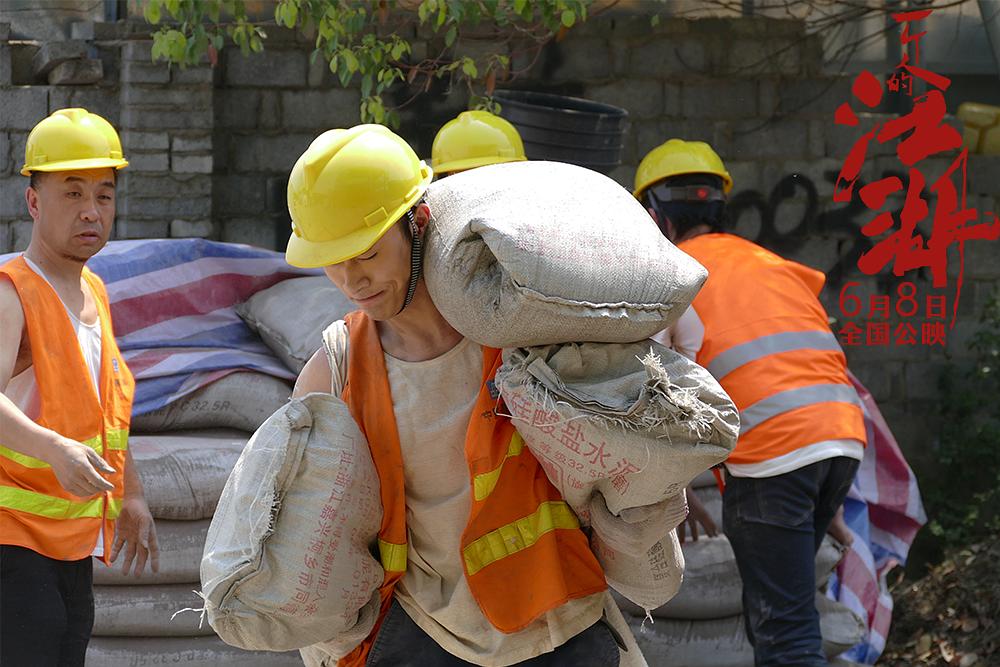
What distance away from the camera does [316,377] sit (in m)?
2.42

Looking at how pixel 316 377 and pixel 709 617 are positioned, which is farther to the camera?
pixel 709 617

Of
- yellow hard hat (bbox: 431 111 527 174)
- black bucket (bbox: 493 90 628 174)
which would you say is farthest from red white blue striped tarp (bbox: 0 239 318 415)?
black bucket (bbox: 493 90 628 174)

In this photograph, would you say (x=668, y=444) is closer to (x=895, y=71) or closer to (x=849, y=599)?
(x=849, y=599)

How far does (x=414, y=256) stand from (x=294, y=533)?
1.64 ft

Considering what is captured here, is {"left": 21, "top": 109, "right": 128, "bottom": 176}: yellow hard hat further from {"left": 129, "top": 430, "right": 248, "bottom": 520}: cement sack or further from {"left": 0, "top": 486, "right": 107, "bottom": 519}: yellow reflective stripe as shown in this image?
{"left": 129, "top": 430, "right": 248, "bottom": 520}: cement sack

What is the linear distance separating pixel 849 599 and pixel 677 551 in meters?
2.85

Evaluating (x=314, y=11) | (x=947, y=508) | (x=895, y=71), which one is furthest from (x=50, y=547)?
(x=895, y=71)

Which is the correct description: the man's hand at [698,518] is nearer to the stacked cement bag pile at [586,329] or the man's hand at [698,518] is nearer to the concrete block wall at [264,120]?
the stacked cement bag pile at [586,329]

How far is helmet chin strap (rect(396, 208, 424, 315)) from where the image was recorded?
2.26 meters

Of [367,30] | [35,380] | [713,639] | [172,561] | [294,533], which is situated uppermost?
[367,30]

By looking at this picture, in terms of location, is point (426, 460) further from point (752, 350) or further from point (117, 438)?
point (752, 350)

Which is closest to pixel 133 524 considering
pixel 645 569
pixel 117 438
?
pixel 117 438

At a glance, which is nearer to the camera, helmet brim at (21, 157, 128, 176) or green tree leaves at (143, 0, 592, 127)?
helmet brim at (21, 157, 128, 176)

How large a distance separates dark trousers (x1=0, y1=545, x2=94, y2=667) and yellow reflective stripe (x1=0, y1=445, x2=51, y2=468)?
7.7 inches
